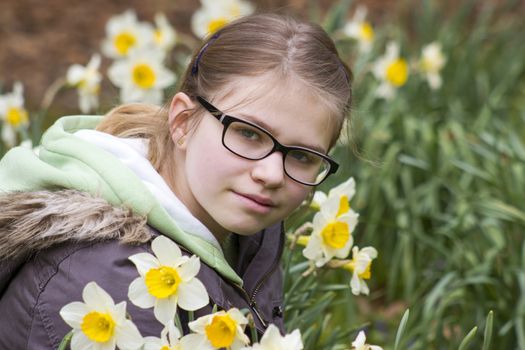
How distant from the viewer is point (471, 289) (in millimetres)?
2986

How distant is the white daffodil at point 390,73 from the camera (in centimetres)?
402

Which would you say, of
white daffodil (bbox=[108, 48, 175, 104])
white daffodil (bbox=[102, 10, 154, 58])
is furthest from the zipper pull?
white daffodil (bbox=[102, 10, 154, 58])

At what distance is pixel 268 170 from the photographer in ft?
5.80

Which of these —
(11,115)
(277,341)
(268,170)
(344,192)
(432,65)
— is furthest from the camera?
(432,65)

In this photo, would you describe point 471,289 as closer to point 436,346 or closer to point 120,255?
point 436,346

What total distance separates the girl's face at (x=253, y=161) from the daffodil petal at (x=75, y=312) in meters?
0.39

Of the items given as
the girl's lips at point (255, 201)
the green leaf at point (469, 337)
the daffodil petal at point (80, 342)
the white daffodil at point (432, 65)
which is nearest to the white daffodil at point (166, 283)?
the daffodil petal at point (80, 342)

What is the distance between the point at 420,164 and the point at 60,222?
213 centimetres

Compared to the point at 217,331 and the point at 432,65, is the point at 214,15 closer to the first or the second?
the point at 432,65

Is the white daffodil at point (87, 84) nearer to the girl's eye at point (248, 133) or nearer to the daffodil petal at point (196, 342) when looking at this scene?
the girl's eye at point (248, 133)

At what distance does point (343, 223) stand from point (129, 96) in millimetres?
1265

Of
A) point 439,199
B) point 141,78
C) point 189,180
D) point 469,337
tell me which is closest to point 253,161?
point 189,180

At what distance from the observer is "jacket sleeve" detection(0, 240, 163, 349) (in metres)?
1.66

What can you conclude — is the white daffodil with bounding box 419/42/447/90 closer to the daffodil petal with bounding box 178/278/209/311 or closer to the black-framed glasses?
the black-framed glasses
